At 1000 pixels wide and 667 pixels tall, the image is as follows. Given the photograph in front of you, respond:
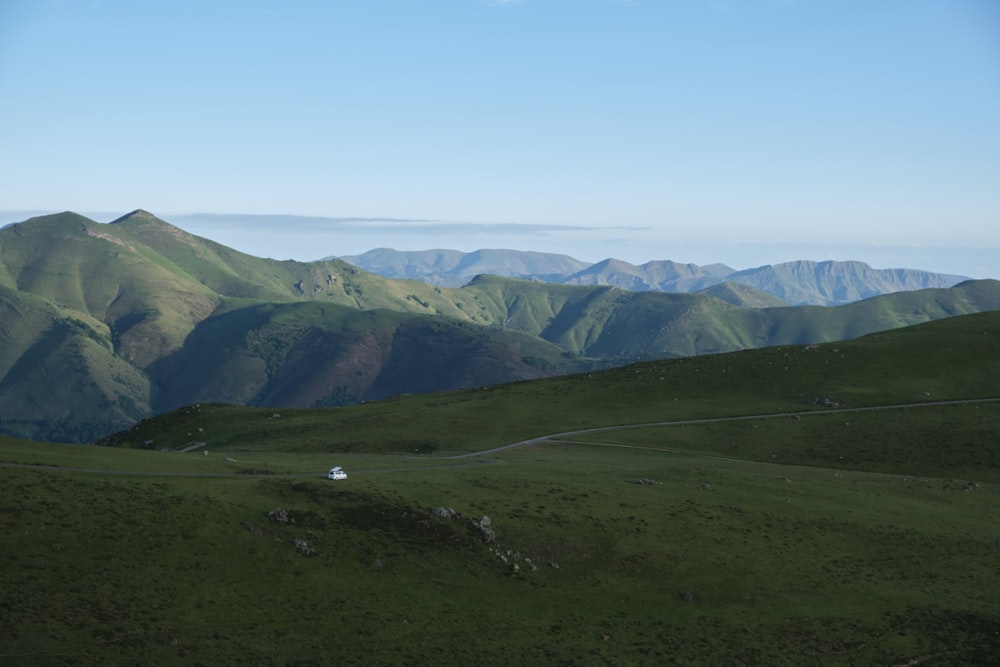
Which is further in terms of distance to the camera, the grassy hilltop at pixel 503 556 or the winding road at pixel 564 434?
the winding road at pixel 564 434

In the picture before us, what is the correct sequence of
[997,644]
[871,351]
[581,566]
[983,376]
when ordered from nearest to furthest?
[997,644], [581,566], [983,376], [871,351]

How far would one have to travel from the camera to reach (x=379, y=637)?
60.3 m

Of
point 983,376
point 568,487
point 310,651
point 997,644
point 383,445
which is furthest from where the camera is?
point 983,376

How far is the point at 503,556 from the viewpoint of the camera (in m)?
74.5

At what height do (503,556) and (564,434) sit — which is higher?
(503,556)

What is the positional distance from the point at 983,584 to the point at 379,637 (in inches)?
2194

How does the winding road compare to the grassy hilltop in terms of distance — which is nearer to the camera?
the grassy hilltop

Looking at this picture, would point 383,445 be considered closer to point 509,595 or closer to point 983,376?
point 509,595

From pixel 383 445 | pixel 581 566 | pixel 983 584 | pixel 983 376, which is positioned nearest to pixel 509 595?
pixel 581 566

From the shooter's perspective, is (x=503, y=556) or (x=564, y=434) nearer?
(x=503, y=556)

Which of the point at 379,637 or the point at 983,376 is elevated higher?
the point at 983,376

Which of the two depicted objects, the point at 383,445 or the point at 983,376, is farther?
the point at 983,376

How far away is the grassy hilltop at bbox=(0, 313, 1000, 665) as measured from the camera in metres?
57.9

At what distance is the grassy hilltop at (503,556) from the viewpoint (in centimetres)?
5788
